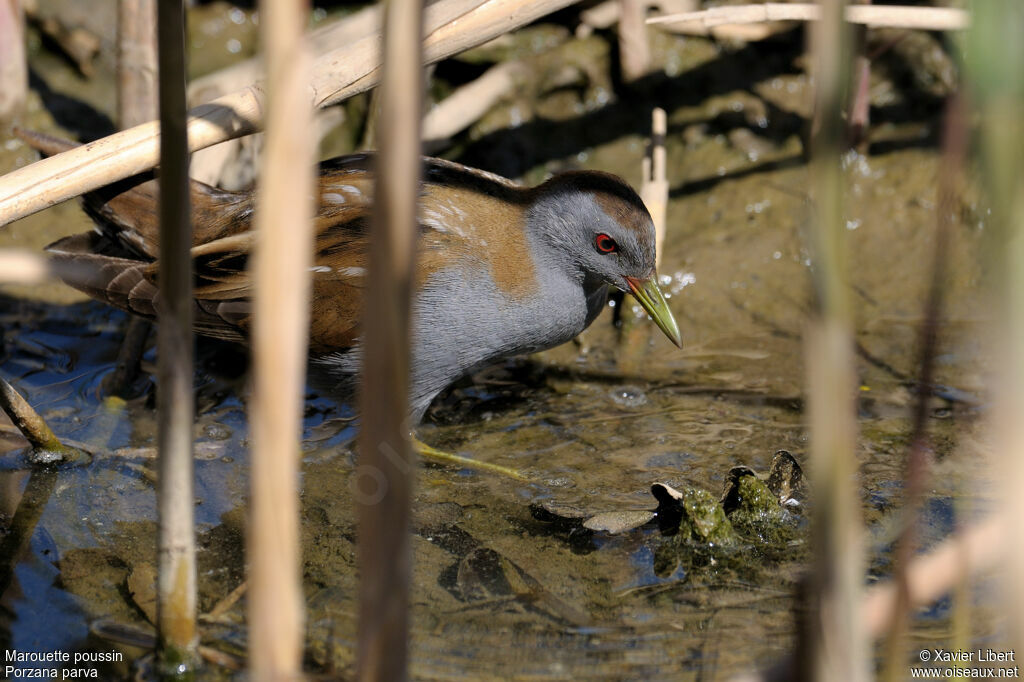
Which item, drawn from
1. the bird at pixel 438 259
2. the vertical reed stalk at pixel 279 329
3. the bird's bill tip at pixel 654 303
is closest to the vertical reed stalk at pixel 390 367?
the vertical reed stalk at pixel 279 329

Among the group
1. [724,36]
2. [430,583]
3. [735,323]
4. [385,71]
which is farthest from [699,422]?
[385,71]

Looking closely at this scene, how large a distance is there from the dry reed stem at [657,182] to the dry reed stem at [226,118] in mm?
1439

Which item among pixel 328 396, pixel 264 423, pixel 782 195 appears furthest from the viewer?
pixel 782 195

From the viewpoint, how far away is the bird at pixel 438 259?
3.78 metres

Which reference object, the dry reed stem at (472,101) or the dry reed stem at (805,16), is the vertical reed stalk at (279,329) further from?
the dry reed stem at (472,101)

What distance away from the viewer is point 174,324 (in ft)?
7.09

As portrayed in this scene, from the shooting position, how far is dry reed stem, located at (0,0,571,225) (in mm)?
2916

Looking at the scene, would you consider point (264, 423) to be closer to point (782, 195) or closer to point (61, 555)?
point (61, 555)

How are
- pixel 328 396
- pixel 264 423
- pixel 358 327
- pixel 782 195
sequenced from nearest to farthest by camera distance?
pixel 264 423
pixel 358 327
pixel 328 396
pixel 782 195

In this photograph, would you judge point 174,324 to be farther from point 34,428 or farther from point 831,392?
point 34,428

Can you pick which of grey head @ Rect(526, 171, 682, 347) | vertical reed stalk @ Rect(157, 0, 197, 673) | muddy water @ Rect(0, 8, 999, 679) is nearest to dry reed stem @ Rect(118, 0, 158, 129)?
muddy water @ Rect(0, 8, 999, 679)

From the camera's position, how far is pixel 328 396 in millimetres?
4266

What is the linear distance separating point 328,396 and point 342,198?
0.90 m

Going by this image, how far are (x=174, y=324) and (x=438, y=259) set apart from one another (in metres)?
1.71
